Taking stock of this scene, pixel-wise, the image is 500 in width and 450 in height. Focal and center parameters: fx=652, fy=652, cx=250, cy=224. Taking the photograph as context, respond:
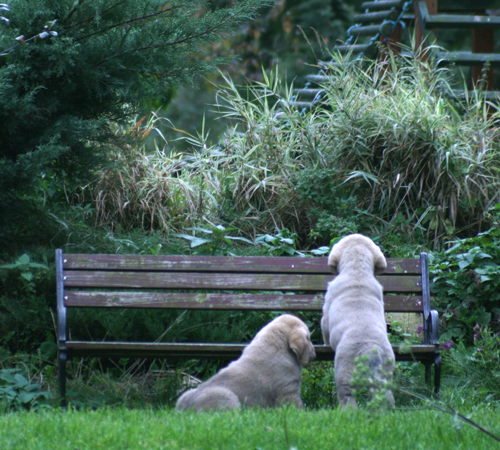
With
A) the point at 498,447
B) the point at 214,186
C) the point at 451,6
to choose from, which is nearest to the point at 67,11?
the point at 214,186

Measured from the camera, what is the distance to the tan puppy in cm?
393

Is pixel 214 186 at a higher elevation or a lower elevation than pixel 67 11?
lower

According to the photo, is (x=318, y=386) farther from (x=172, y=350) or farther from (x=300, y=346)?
(x=172, y=350)

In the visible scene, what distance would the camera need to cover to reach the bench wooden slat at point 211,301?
4.93 metres

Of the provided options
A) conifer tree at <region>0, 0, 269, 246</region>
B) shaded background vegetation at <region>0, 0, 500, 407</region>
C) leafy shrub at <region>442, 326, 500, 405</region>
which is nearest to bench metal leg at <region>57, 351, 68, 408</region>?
shaded background vegetation at <region>0, 0, 500, 407</region>

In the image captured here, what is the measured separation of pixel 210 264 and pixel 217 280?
0.14 metres

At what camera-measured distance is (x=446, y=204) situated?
22.8ft

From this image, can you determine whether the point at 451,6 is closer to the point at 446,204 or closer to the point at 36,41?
the point at 446,204

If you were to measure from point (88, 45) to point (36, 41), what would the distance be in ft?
1.37

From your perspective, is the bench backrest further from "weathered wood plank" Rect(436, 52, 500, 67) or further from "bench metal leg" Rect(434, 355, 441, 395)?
"weathered wood plank" Rect(436, 52, 500, 67)

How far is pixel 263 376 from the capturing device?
4113 mm

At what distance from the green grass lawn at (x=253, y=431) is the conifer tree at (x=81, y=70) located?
2.40m

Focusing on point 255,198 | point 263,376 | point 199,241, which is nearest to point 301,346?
point 263,376

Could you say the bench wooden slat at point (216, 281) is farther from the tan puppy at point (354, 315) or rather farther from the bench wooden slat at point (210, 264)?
the tan puppy at point (354, 315)
